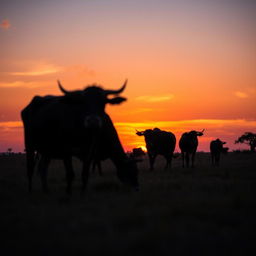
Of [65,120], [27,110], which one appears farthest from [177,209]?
[27,110]

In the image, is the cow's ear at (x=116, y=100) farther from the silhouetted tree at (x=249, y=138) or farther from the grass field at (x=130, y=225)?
the silhouetted tree at (x=249, y=138)

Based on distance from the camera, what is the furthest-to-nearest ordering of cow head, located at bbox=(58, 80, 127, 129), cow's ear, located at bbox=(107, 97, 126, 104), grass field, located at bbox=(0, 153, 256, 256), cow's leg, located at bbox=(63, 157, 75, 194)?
cow's ear, located at bbox=(107, 97, 126, 104), cow's leg, located at bbox=(63, 157, 75, 194), cow head, located at bbox=(58, 80, 127, 129), grass field, located at bbox=(0, 153, 256, 256)

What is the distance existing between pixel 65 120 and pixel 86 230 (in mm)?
4759

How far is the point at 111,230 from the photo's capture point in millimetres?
5066

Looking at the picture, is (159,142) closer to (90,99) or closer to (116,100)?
(116,100)

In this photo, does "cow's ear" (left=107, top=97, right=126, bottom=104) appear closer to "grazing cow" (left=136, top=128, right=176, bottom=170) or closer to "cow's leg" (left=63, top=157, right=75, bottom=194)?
"cow's leg" (left=63, top=157, right=75, bottom=194)

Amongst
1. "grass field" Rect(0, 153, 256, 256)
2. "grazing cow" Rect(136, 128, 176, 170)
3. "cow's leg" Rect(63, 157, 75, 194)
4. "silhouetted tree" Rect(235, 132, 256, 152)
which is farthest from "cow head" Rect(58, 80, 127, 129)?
"silhouetted tree" Rect(235, 132, 256, 152)

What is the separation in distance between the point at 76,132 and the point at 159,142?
14728mm

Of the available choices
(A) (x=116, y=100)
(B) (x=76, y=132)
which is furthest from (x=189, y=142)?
(B) (x=76, y=132)

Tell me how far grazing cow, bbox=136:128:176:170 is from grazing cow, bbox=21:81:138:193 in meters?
12.3

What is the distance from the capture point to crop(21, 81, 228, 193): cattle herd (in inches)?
351

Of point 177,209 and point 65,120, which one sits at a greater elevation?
point 65,120

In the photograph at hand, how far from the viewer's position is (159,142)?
76.7ft

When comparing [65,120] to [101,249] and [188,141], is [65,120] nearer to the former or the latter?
[101,249]
